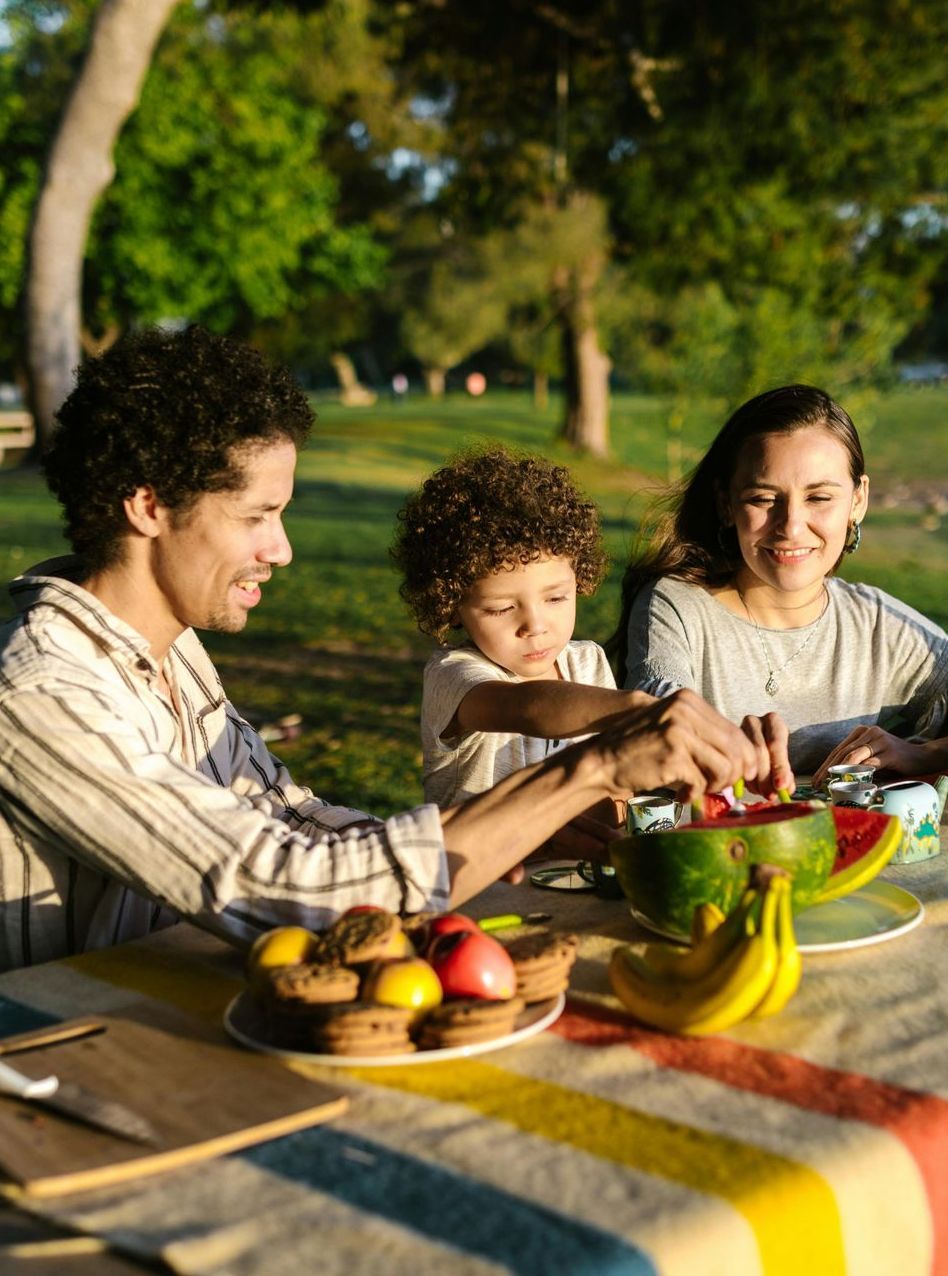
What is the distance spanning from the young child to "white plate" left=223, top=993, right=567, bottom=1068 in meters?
1.37

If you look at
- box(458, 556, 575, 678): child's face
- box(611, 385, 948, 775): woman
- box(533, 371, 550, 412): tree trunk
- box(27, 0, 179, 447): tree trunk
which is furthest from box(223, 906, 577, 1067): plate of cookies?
box(533, 371, 550, 412): tree trunk

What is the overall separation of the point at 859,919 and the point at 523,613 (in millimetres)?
→ 1417

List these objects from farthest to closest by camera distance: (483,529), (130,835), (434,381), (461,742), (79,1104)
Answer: (434,381), (461,742), (483,529), (130,835), (79,1104)

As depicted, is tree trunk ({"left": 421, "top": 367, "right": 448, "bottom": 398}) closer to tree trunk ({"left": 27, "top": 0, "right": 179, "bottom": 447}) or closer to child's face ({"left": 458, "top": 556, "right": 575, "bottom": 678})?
tree trunk ({"left": 27, "top": 0, "right": 179, "bottom": 447})

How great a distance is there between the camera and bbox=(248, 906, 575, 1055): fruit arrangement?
1.85 meters

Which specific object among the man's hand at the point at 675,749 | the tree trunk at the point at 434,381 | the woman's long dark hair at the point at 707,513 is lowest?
the man's hand at the point at 675,749

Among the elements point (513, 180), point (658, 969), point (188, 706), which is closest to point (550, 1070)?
point (658, 969)

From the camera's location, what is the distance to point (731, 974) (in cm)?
188

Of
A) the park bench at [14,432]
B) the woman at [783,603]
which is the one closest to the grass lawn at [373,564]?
the woman at [783,603]

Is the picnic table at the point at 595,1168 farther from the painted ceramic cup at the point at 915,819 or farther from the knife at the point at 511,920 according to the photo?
the painted ceramic cup at the point at 915,819

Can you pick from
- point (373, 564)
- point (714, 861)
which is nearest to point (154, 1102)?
point (714, 861)

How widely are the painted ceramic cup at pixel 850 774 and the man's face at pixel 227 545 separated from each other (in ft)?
4.28

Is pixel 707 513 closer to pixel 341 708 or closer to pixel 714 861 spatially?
pixel 714 861

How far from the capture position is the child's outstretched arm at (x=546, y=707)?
2797 millimetres
